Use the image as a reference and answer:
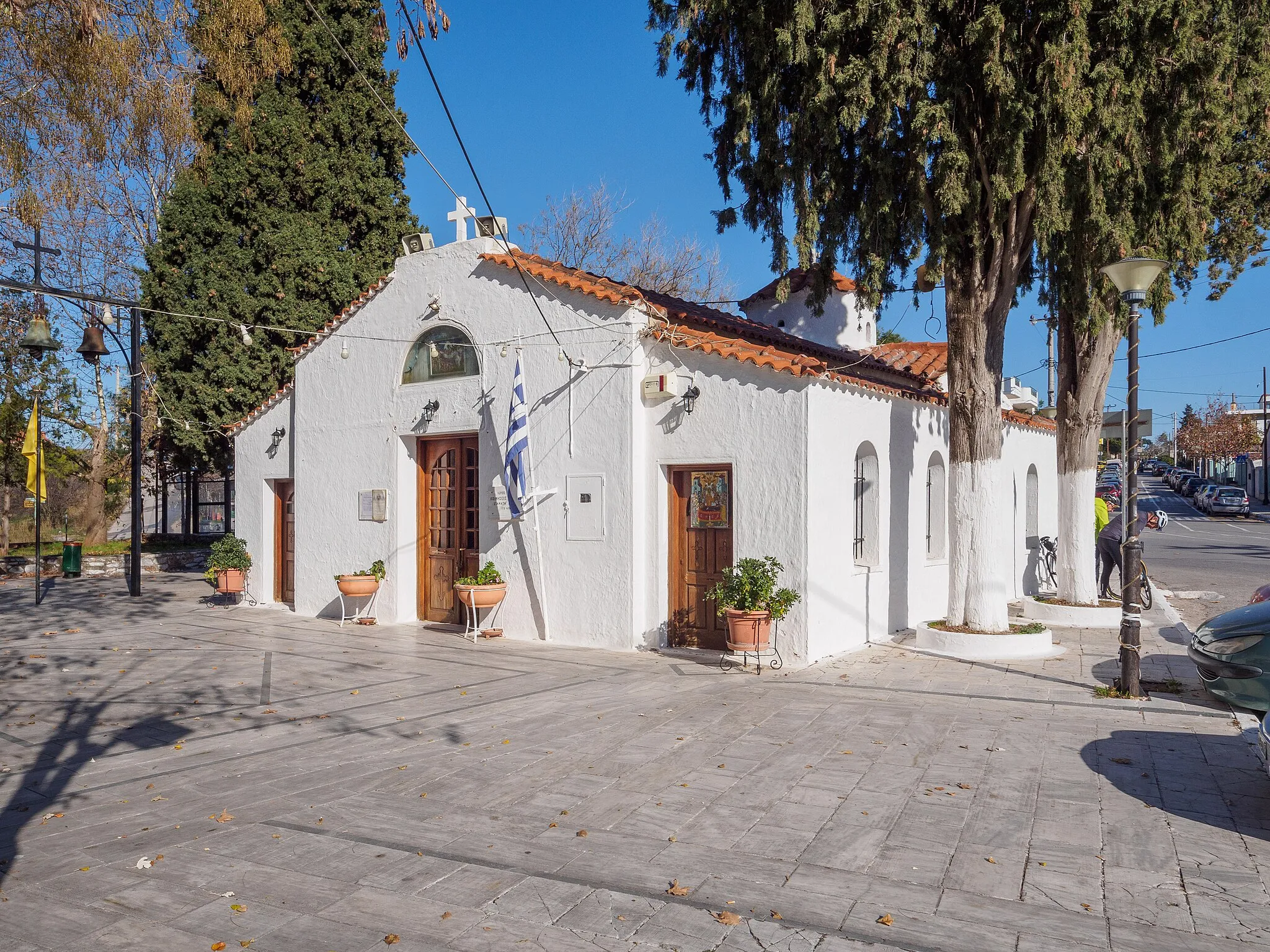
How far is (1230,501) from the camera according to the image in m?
41.3

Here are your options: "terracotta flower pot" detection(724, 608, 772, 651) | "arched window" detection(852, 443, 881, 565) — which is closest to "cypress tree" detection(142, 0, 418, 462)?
"arched window" detection(852, 443, 881, 565)

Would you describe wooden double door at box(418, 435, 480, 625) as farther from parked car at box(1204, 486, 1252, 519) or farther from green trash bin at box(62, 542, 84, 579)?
parked car at box(1204, 486, 1252, 519)

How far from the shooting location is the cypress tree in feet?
60.1

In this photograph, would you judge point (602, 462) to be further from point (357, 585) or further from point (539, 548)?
point (357, 585)

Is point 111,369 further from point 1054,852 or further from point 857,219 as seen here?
point 1054,852

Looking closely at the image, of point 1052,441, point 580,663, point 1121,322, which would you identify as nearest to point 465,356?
point 580,663

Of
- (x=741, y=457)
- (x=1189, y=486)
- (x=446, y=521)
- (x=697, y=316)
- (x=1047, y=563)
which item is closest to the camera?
(x=741, y=457)

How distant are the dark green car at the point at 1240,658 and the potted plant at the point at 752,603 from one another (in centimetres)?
360

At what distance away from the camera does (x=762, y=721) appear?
7.19 m

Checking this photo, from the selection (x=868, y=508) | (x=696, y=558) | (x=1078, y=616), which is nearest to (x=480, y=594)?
(x=696, y=558)

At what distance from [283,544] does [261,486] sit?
1121 mm

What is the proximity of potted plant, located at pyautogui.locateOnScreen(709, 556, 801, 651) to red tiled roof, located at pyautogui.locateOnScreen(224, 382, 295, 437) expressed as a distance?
9134 mm

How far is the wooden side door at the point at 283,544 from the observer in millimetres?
15508

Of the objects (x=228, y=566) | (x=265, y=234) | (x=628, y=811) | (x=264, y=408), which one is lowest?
(x=628, y=811)
